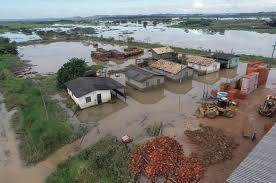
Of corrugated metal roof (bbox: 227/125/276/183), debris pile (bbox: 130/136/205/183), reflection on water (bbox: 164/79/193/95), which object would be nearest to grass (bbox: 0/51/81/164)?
debris pile (bbox: 130/136/205/183)

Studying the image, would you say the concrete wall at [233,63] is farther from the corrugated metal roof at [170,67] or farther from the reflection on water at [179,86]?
the corrugated metal roof at [170,67]

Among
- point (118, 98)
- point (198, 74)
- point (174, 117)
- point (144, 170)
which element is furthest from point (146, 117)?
point (198, 74)

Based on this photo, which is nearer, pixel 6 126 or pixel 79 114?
pixel 6 126

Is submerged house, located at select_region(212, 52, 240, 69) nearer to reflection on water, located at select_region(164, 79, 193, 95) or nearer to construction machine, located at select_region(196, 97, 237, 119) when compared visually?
reflection on water, located at select_region(164, 79, 193, 95)


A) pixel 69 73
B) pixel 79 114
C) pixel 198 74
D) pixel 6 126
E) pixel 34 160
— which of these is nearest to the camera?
pixel 34 160

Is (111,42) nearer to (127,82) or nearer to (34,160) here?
(127,82)

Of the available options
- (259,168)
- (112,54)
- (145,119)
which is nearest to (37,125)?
(145,119)
